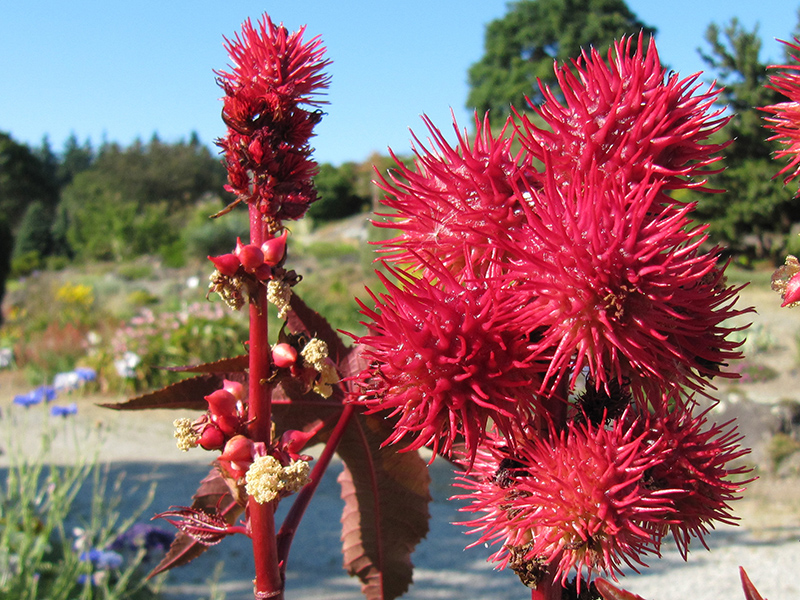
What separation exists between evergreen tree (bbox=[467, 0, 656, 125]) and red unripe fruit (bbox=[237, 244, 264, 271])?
103 ft

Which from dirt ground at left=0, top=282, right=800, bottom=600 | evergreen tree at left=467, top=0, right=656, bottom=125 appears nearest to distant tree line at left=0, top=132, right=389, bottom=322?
evergreen tree at left=467, top=0, right=656, bottom=125

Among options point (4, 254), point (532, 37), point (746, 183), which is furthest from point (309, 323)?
point (532, 37)

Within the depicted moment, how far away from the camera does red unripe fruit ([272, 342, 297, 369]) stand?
0.74 meters

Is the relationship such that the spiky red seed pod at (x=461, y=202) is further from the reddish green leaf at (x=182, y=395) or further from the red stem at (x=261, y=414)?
the reddish green leaf at (x=182, y=395)

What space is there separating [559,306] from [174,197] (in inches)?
1696

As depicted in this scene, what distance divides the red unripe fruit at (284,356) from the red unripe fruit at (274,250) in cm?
10

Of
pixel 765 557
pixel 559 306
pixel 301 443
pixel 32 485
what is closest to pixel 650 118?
pixel 559 306

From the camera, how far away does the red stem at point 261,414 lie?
0.74 m

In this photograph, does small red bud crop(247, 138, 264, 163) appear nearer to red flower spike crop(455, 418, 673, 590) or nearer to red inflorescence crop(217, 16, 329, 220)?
red inflorescence crop(217, 16, 329, 220)

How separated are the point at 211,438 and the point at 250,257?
8.7 inches

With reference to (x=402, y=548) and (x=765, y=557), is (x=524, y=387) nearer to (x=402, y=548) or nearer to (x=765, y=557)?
(x=402, y=548)

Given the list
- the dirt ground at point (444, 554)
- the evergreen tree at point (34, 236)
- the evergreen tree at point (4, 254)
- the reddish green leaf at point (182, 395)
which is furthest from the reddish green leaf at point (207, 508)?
the evergreen tree at point (34, 236)

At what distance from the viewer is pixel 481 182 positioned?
793 millimetres

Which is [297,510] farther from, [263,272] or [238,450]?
[263,272]
